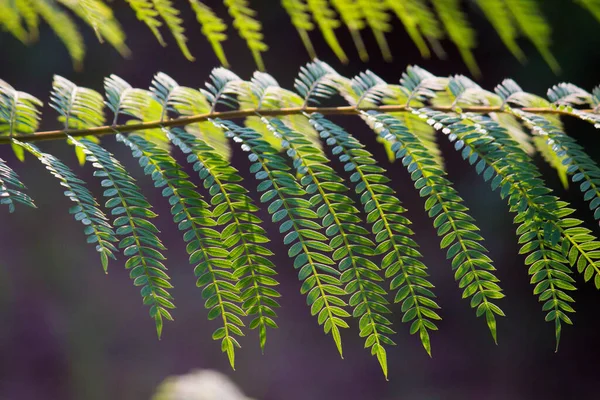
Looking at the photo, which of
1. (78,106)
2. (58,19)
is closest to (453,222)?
(78,106)

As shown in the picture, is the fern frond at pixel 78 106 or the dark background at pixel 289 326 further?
the dark background at pixel 289 326

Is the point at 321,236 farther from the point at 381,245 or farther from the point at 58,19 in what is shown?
the point at 58,19

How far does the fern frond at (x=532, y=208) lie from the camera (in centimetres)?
60

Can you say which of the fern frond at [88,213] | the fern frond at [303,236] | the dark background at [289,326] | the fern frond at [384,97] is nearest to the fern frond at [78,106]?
the fern frond at [88,213]

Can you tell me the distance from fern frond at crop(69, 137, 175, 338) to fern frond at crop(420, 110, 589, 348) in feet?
1.23

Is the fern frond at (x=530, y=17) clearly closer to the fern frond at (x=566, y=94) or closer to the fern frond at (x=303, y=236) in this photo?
the fern frond at (x=566, y=94)

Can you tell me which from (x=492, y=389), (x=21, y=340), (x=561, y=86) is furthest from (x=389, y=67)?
(x=561, y=86)

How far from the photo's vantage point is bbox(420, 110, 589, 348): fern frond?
605mm

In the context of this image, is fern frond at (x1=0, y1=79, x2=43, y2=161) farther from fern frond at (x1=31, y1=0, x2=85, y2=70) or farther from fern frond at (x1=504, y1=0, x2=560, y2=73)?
fern frond at (x1=504, y1=0, x2=560, y2=73)

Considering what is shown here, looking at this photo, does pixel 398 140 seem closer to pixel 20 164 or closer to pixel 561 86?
pixel 561 86

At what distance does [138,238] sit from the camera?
0.61 metres

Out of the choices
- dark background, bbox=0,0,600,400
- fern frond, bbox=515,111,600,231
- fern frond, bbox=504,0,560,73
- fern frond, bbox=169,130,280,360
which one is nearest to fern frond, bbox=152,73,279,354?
fern frond, bbox=169,130,280,360

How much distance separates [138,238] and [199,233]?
0.07m

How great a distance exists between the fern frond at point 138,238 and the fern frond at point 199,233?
0.03 meters
